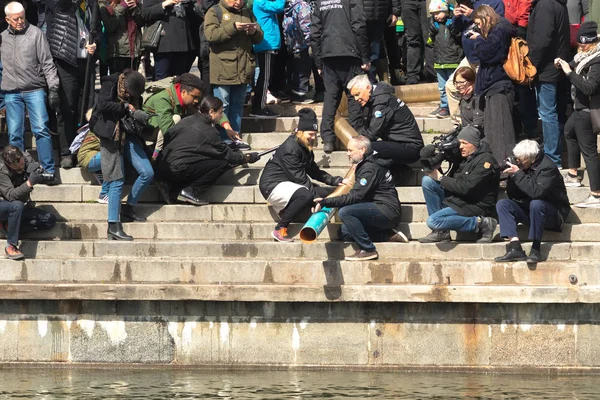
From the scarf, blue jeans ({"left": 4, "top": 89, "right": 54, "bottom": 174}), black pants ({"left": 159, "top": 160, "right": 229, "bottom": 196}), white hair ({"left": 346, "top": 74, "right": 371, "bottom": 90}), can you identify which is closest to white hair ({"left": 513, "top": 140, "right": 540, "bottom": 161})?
the scarf

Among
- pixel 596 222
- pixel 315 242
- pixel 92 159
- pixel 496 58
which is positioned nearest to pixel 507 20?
pixel 496 58

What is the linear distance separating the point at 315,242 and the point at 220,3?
327 centimetres

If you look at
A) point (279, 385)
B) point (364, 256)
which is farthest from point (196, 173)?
point (279, 385)

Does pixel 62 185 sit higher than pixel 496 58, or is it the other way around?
pixel 496 58

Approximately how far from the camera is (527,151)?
11.8 meters

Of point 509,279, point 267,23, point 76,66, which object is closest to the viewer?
point 509,279

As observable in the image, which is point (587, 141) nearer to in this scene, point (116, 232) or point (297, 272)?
point (297, 272)

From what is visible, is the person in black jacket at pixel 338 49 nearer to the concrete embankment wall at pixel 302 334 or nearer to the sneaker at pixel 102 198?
the sneaker at pixel 102 198

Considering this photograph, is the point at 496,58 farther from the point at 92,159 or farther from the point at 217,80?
the point at 92,159

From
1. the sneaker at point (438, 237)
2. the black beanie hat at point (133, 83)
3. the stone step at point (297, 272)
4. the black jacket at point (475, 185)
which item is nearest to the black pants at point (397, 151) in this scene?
the black jacket at point (475, 185)

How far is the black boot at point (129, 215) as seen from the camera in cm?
1297

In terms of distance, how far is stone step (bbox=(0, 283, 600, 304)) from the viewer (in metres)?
11.5

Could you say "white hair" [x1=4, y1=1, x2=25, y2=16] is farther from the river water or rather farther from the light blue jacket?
the river water

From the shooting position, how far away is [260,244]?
12289 millimetres
